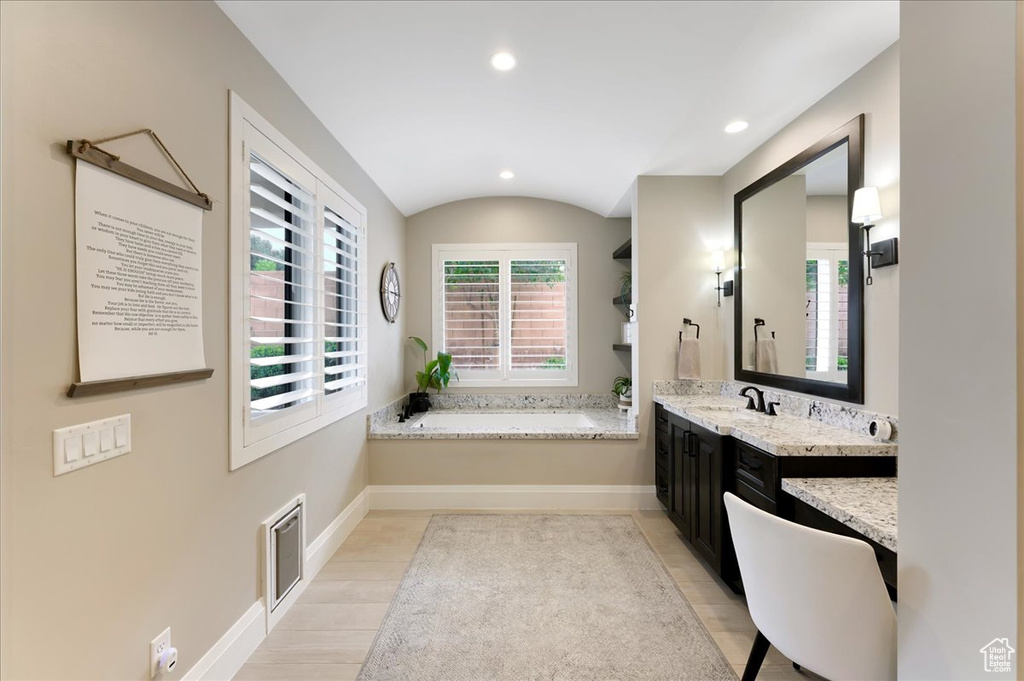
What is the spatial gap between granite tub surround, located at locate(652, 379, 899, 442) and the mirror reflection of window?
156 mm

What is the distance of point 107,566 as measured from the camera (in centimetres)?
117

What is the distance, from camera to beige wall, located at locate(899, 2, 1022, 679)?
2.27 ft

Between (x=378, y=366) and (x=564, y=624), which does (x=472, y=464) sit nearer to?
(x=378, y=366)

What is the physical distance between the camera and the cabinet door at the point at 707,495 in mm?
2275

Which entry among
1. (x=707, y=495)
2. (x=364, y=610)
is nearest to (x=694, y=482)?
(x=707, y=495)

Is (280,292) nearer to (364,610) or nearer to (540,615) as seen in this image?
(364,610)

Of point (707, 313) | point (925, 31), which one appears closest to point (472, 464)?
point (707, 313)

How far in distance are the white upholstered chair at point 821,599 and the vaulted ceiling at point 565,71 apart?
6.42 feet

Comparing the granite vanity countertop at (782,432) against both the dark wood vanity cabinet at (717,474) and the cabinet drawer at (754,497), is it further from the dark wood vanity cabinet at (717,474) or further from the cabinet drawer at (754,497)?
the cabinet drawer at (754,497)

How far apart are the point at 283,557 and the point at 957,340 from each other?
2.54m

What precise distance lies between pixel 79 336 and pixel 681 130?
9.81 ft

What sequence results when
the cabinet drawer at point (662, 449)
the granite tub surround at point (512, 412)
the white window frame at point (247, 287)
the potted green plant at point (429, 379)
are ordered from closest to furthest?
the white window frame at point (247, 287), the cabinet drawer at point (662, 449), the granite tub surround at point (512, 412), the potted green plant at point (429, 379)

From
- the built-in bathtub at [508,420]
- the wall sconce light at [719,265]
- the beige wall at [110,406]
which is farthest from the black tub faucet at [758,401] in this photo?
the beige wall at [110,406]

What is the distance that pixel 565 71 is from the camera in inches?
84.2
